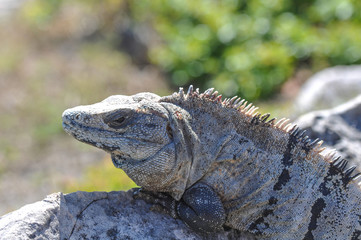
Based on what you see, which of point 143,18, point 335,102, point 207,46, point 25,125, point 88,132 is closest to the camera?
point 88,132

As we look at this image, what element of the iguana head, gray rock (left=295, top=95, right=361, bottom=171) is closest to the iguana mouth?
the iguana head

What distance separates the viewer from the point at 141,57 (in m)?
13.3

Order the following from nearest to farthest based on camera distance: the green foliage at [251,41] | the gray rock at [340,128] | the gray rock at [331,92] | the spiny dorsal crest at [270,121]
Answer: the spiny dorsal crest at [270,121] < the gray rock at [340,128] < the gray rock at [331,92] < the green foliage at [251,41]

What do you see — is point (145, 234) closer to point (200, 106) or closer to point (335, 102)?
point (200, 106)

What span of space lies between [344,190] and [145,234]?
175cm

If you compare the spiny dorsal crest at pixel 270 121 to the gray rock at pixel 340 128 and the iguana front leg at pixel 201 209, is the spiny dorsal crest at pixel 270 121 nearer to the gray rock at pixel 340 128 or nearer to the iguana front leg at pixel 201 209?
the iguana front leg at pixel 201 209

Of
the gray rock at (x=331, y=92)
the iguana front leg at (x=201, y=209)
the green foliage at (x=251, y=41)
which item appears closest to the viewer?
the iguana front leg at (x=201, y=209)

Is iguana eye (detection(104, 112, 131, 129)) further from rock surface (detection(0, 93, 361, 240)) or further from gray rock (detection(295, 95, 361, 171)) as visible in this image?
gray rock (detection(295, 95, 361, 171))

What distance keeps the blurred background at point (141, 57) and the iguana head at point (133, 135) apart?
4.62m

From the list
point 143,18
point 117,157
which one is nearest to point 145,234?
point 117,157

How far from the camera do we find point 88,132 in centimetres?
416

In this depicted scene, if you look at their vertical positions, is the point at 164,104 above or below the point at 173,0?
below

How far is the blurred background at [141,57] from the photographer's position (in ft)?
32.7

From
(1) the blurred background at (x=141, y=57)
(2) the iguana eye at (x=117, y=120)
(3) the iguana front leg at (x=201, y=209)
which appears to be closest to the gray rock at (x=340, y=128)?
(3) the iguana front leg at (x=201, y=209)
